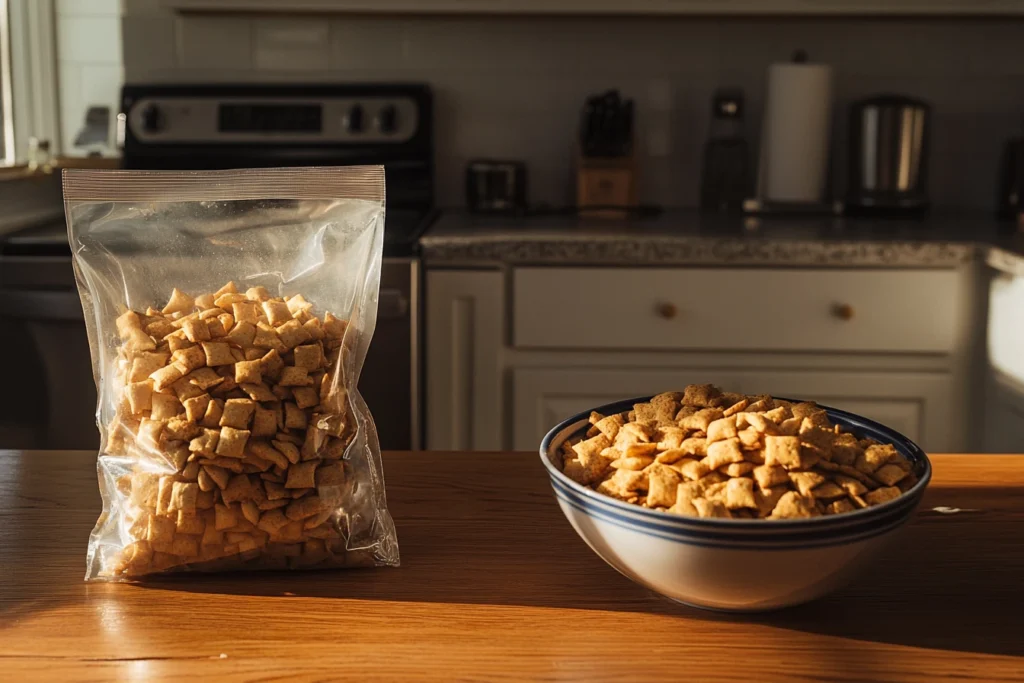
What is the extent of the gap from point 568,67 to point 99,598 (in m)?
2.23

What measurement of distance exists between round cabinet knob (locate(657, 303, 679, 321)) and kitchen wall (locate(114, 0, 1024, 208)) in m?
0.69

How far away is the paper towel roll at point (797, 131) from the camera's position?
2.58 m

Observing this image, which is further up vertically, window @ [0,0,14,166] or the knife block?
window @ [0,0,14,166]

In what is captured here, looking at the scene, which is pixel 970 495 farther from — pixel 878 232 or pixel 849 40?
pixel 849 40

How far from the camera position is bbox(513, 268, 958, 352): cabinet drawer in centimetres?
216

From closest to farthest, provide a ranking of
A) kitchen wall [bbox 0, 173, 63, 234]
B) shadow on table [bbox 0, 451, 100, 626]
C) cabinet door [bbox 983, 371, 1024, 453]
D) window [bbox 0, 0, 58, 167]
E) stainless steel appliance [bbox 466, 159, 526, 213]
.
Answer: shadow on table [bbox 0, 451, 100, 626]
cabinet door [bbox 983, 371, 1024, 453]
kitchen wall [bbox 0, 173, 63, 234]
stainless steel appliance [bbox 466, 159, 526, 213]
window [bbox 0, 0, 58, 167]

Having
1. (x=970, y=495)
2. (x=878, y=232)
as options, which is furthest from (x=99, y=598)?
(x=878, y=232)

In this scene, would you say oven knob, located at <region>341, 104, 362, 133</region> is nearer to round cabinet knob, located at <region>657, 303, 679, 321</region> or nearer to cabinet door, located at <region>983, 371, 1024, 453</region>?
round cabinet knob, located at <region>657, 303, 679, 321</region>

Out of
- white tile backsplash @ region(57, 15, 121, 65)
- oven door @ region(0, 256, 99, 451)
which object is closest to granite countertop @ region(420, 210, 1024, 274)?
oven door @ region(0, 256, 99, 451)

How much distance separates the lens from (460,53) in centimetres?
277

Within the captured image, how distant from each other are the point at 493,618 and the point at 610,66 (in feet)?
7.35

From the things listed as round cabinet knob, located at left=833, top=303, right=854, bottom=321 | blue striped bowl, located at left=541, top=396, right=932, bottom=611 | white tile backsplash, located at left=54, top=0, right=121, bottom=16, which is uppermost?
white tile backsplash, located at left=54, top=0, right=121, bottom=16

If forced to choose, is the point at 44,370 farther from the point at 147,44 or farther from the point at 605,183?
the point at 605,183

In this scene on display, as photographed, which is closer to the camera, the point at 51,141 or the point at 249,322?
the point at 249,322
